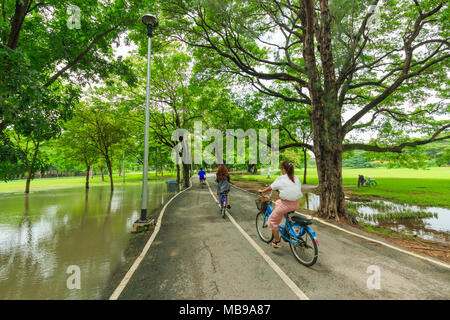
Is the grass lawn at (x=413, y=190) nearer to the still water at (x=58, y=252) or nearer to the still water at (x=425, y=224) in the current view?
the still water at (x=425, y=224)

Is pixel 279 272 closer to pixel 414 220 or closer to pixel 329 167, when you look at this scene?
pixel 329 167

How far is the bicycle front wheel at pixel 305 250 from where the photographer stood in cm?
362

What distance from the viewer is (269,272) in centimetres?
345

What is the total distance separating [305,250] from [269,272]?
3.34 feet

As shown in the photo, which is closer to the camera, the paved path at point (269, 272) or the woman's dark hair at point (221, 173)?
the paved path at point (269, 272)

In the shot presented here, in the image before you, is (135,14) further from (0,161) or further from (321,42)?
(321,42)

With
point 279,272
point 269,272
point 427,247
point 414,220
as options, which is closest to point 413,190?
point 414,220

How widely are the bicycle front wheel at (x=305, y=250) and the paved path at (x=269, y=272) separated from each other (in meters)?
0.15

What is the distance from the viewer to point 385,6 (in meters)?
8.97

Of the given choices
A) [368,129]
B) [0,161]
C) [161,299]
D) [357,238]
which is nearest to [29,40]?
[0,161]

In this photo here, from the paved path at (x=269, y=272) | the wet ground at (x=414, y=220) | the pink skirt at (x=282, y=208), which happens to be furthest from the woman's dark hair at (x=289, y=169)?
the wet ground at (x=414, y=220)

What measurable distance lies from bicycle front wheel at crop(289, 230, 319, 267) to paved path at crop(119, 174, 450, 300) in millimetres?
150

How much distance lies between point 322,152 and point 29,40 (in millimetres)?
12827
